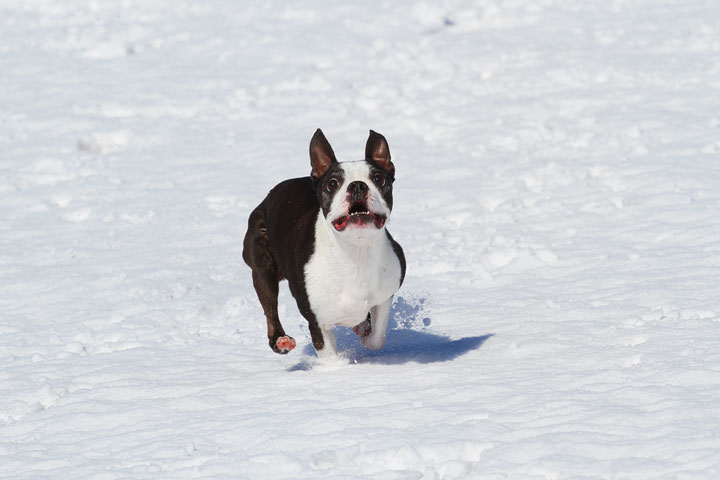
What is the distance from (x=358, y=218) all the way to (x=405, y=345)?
168 centimetres

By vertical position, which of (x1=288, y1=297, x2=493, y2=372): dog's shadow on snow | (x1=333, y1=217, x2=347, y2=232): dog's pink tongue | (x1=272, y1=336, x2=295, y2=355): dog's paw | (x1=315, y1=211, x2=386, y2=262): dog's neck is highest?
(x1=333, y1=217, x2=347, y2=232): dog's pink tongue

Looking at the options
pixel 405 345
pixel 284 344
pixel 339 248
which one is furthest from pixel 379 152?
pixel 405 345

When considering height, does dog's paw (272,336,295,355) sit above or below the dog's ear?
below

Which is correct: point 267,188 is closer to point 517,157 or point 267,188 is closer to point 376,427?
point 517,157

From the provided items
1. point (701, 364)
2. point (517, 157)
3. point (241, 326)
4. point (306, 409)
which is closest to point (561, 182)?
point (517, 157)

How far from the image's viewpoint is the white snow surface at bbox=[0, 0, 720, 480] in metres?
4.73

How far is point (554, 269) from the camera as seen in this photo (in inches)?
325

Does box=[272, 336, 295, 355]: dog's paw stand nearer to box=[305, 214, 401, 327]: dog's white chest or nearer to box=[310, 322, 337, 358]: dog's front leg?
box=[310, 322, 337, 358]: dog's front leg

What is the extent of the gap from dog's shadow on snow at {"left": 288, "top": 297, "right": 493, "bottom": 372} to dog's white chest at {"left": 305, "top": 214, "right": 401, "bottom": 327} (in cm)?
50

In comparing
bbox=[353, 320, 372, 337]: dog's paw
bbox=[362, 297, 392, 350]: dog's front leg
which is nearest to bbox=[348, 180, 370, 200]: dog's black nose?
bbox=[362, 297, 392, 350]: dog's front leg

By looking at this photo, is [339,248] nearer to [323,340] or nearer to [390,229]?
[323,340]

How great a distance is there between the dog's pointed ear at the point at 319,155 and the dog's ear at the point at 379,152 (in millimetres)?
273

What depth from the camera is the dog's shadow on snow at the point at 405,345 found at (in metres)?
6.36

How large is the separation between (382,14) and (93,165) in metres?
6.58
